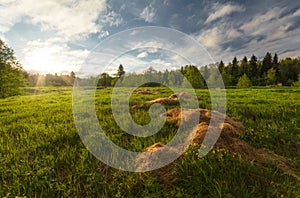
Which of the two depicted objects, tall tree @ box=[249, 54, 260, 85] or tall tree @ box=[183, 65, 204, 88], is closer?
tall tree @ box=[183, 65, 204, 88]

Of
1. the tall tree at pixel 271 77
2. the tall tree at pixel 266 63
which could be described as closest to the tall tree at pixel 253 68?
the tall tree at pixel 266 63

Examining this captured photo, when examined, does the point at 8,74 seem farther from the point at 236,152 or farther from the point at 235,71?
the point at 235,71

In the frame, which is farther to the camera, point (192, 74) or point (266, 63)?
point (266, 63)

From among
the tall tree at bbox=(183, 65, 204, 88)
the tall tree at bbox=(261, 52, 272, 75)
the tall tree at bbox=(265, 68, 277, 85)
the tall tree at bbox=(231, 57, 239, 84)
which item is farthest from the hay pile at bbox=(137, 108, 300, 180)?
the tall tree at bbox=(261, 52, 272, 75)

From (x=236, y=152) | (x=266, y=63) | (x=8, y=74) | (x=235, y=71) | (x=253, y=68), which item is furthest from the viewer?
(x=235, y=71)

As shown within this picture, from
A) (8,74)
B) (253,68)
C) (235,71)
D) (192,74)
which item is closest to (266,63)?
(253,68)

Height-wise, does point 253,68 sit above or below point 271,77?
above

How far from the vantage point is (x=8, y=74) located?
81.1ft

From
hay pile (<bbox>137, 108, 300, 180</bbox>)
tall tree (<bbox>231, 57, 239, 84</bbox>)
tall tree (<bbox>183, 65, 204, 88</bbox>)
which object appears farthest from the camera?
tall tree (<bbox>231, 57, 239, 84</bbox>)

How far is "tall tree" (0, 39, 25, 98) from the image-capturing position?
24156 mm

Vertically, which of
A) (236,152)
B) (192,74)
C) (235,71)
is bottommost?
(236,152)

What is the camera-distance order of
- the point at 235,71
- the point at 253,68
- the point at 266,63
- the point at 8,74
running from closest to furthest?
the point at 8,74 < the point at 266,63 < the point at 253,68 < the point at 235,71

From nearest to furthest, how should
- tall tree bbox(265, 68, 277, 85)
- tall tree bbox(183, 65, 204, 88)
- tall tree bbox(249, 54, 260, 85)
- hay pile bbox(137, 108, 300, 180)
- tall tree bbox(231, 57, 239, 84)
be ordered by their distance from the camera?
hay pile bbox(137, 108, 300, 180), tall tree bbox(183, 65, 204, 88), tall tree bbox(265, 68, 277, 85), tall tree bbox(249, 54, 260, 85), tall tree bbox(231, 57, 239, 84)

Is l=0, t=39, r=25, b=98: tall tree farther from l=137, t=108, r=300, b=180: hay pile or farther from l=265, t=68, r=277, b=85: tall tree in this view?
l=265, t=68, r=277, b=85: tall tree
